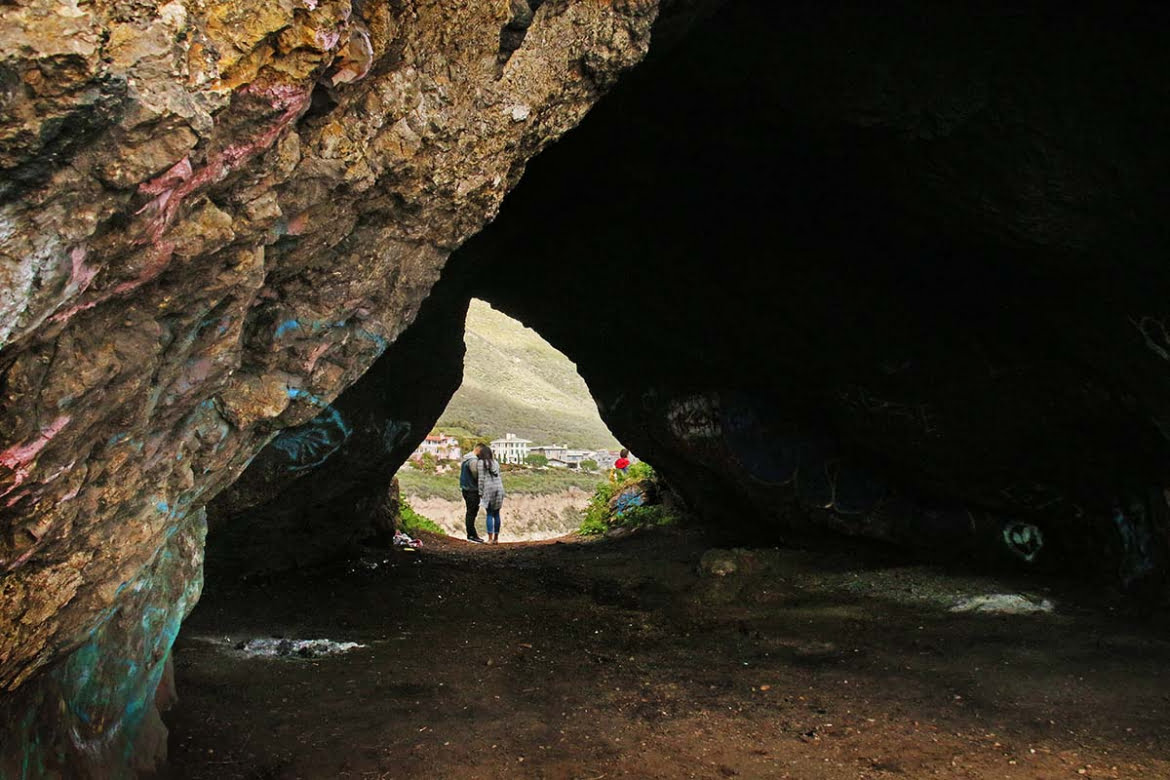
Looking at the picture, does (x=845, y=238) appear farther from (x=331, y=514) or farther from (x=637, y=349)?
(x=331, y=514)

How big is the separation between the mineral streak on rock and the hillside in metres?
28.3

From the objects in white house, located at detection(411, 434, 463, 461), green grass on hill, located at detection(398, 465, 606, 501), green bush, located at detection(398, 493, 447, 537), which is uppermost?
green bush, located at detection(398, 493, 447, 537)

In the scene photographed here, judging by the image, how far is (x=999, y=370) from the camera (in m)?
6.87

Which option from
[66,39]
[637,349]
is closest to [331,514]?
[637,349]

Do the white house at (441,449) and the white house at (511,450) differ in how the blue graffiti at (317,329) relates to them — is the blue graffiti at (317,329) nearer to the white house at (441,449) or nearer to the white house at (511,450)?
the white house at (441,449)

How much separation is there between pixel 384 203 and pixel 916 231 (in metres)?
4.42

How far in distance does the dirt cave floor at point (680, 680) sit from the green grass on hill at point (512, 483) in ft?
52.1

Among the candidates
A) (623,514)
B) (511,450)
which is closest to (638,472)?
(623,514)

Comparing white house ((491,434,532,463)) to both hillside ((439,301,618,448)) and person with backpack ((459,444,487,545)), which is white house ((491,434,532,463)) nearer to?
hillside ((439,301,618,448))

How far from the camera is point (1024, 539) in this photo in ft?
25.2

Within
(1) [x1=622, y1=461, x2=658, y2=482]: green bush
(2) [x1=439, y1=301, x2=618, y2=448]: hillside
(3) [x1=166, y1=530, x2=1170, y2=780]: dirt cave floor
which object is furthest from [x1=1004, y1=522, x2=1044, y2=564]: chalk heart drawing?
(2) [x1=439, y1=301, x2=618, y2=448]: hillside

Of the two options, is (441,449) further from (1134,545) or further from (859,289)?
(1134,545)

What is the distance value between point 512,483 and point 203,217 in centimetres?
2396

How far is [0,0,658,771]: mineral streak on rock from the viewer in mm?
1962
